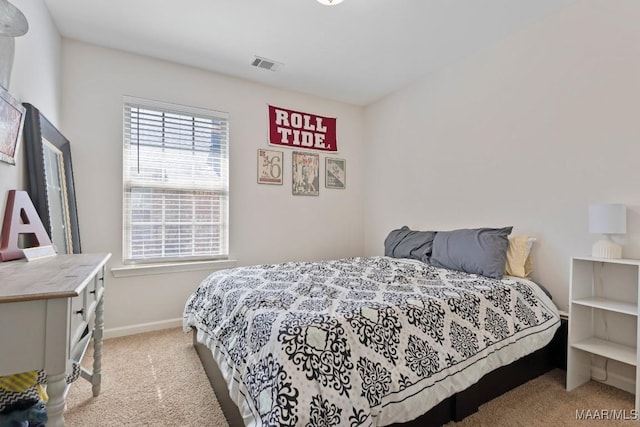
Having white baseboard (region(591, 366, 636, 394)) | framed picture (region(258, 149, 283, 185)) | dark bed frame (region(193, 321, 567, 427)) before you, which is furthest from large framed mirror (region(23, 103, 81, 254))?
white baseboard (region(591, 366, 636, 394))

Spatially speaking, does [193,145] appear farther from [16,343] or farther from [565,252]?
[565,252]

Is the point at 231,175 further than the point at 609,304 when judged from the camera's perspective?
Yes

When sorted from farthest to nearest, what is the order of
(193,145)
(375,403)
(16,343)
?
(193,145)
(375,403)
(16,343)

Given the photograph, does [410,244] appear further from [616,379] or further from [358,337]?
[358,337]

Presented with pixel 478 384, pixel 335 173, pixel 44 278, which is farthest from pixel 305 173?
pixel 44 278

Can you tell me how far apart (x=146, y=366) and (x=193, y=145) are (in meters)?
2.06

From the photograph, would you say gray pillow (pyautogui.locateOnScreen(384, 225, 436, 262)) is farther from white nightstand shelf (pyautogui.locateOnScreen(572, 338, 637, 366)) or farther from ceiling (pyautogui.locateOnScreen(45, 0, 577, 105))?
ceiling (pyautogui.locateOnScreen(45, 0, 577, 105))

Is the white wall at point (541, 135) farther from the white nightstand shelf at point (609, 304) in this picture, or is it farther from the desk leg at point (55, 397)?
the desk leg at point (55, 397)

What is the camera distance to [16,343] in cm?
87

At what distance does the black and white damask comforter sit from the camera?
A: 1.16m

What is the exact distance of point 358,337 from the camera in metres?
1.33

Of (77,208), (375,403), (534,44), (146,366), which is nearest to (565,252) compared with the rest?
(534,44)

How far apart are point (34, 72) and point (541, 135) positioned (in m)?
3.65

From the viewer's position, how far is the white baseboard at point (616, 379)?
1.94 metres
